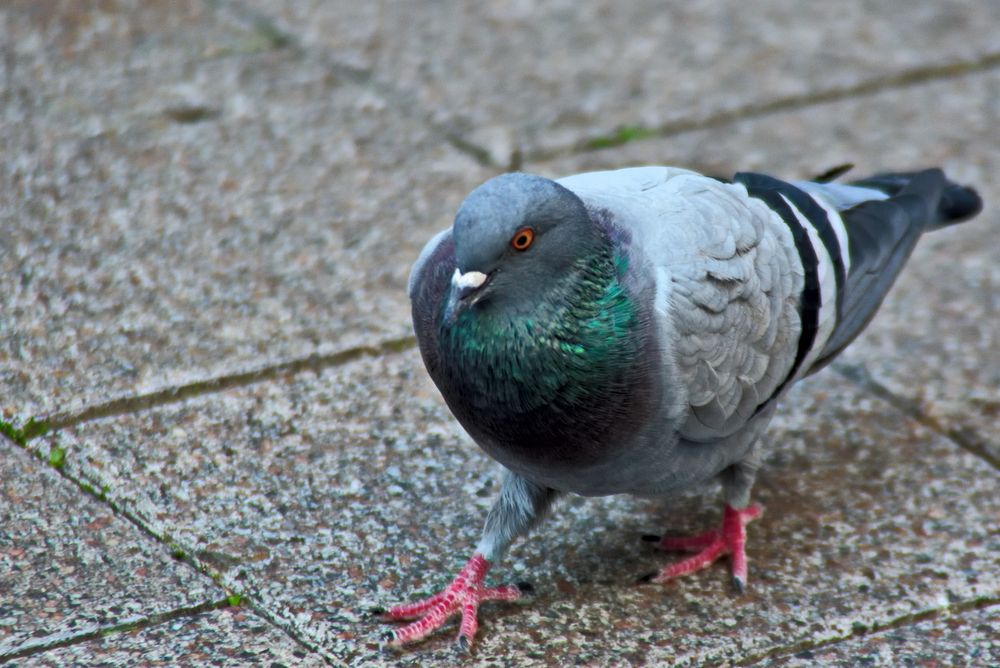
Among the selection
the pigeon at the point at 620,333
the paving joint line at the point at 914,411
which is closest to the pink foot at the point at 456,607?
the pigeon at the point at 620,333

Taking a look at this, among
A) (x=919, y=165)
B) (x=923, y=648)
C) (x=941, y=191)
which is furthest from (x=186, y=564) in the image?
(x=919, y=165)

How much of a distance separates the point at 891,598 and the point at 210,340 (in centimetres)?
241

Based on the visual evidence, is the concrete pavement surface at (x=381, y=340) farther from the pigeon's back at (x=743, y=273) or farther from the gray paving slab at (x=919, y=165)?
the pigeon's back at (x=743, y=273)

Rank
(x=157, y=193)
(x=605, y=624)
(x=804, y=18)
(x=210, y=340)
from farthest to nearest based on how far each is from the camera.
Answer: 1. (x=804, y=18)
2. (x=157, y=193)
3. (x=210, y=340)
4. (x=605, y=624)

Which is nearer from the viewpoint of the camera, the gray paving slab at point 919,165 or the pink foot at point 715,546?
the pink foot at point 715,546

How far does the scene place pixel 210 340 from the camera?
4613 millimetres

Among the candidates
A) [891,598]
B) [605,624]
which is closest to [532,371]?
[605,624]

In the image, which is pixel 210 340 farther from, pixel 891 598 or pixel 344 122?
pixel 891 598

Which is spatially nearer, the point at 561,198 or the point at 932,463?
the point at 561,198

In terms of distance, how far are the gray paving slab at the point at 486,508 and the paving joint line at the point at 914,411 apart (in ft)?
0.17

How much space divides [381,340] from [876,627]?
2005mm

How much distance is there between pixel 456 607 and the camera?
138 inches

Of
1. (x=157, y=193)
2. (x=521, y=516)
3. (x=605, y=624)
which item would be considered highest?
(x=157, y=193)

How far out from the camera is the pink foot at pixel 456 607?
3.43 m
